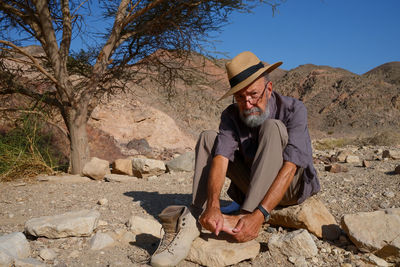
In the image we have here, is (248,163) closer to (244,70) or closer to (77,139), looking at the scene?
(244,70)

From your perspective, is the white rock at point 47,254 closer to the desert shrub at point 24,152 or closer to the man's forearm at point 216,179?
the man's forearm at point 216,179

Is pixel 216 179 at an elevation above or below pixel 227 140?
below

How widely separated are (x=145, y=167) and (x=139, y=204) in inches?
63.4

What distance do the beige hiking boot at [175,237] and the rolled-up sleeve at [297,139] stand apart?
29.5 inches

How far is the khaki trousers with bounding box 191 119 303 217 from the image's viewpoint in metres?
2.15

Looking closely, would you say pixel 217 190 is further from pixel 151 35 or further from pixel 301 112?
pixel 151 35

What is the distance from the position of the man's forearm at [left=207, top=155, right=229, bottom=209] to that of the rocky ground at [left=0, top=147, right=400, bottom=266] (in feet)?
1.36

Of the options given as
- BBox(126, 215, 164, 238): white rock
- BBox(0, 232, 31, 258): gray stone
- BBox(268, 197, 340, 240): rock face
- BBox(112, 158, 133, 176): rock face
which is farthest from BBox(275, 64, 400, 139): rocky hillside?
BBox(0, 232, 31, 258): gray stone

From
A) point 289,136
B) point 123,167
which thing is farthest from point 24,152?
point 289,136

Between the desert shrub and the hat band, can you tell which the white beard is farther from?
the desert shrub

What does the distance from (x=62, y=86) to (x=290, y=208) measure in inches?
144

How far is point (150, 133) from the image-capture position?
344 inches

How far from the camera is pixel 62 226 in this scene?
2369mm

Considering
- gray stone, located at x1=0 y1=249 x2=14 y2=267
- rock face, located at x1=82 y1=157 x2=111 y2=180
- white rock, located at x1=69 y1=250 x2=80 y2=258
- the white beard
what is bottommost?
white rock, located at x1=69 y1=250 x2=80 y2=258
